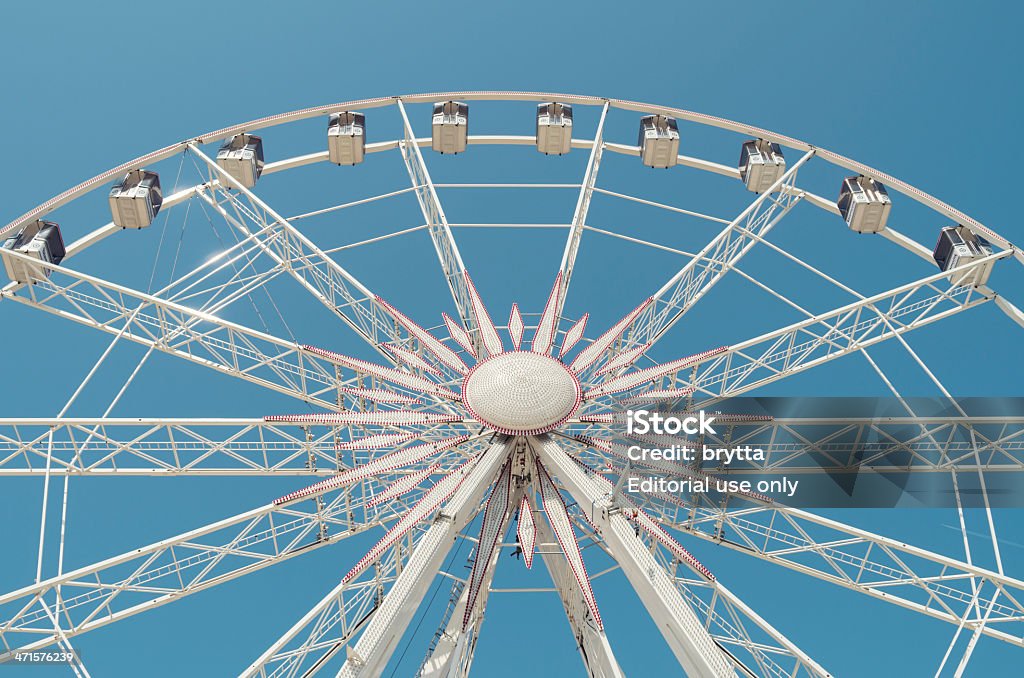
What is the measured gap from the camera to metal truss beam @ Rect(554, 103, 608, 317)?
1931 centimetres

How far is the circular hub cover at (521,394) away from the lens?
52.4ft

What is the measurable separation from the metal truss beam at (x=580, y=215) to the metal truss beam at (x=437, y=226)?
92.4 inches

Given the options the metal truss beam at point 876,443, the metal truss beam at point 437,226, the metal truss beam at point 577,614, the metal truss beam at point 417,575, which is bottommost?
the metal truss beam at point 577,614

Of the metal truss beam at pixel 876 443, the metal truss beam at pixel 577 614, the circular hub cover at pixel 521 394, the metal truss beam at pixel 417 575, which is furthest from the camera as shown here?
the metal truss beam at pixel 876 443

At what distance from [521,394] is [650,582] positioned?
4981 millimetres

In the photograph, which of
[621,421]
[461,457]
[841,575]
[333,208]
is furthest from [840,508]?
[333,208]

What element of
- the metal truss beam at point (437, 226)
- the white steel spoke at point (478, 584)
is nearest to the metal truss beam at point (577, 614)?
the white steel spoke at point (478, 584)

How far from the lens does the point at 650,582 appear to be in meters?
12.6

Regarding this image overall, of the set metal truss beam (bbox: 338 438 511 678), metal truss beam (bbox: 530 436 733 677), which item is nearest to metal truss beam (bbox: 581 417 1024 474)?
metal truss beam (bbox: 530 436 733 677)

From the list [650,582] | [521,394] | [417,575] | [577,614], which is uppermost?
[521,394]

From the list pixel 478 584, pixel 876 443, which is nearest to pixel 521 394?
pixel 478 584

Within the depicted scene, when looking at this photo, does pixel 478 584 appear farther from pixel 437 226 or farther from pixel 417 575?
pixel 437 226

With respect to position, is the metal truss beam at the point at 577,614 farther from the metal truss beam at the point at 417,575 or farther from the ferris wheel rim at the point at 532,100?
the ferris wheel rim at the point at 532,100

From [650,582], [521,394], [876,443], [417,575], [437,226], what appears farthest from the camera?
[437,226]
